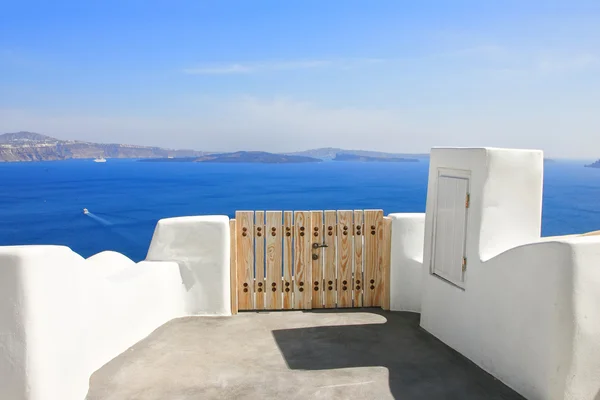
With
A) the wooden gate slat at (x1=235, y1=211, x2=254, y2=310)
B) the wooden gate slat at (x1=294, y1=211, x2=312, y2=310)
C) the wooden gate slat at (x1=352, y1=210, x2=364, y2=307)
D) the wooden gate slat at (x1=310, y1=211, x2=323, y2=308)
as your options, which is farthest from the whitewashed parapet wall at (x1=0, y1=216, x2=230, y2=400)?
the wooden gate slat at (x1=352, y1=210, x2=364, y2=307)

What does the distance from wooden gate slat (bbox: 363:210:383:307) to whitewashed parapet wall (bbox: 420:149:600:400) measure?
3.24ft

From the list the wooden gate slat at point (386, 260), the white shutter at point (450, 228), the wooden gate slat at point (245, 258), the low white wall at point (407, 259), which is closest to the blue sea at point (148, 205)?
the wooden gate slat at point (245, 258)

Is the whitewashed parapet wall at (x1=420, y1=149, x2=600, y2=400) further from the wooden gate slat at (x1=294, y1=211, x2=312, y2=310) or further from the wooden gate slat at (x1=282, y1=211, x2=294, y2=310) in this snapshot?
the wooden gate slat at (x1=282, y1=211, x2=294, y2=310)

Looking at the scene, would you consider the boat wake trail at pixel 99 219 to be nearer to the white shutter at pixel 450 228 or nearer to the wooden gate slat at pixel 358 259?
the wooden gate slat at pixel 358 259

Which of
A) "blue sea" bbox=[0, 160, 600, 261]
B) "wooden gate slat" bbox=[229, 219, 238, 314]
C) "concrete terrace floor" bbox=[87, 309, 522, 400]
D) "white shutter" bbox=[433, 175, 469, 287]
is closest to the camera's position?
"concrete terrace floor" bbox=[87, 309, 522, 400]

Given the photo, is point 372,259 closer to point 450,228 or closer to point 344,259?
point 344,259

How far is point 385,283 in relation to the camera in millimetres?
7523

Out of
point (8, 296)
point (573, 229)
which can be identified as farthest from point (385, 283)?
point (573, 229)

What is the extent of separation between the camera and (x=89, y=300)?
4.94m

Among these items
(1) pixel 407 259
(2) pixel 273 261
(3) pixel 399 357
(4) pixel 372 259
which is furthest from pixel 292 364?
(1) pixel 407 259

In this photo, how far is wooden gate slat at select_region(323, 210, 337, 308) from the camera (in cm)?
747

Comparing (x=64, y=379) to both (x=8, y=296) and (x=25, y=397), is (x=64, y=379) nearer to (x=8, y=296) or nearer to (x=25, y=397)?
(x=25, y=397)

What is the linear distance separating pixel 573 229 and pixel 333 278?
8144 centimetres

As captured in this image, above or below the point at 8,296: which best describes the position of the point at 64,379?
below
